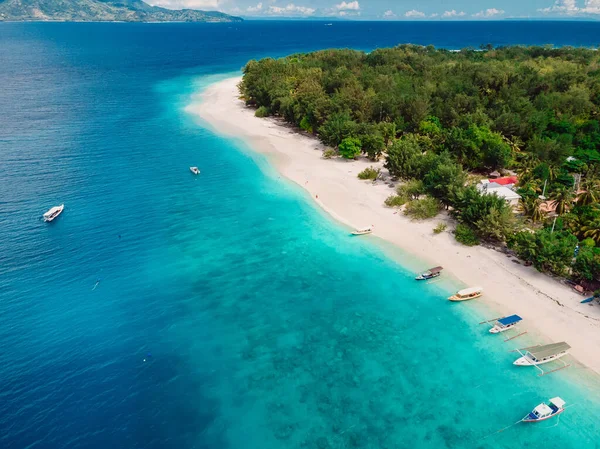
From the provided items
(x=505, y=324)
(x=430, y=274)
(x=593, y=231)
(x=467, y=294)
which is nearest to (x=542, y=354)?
(x=505, y=324)

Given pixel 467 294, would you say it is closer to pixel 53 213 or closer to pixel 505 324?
pixel 505 324

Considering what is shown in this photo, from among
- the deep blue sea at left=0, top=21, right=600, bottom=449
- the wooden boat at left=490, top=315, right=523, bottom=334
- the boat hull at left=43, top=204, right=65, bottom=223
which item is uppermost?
the boat hull at left=43, top=204, right=65, bottom=223

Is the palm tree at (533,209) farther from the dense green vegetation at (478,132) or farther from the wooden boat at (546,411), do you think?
the wooden boat at (546,411)

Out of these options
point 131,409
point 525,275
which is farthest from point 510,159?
point 131,409

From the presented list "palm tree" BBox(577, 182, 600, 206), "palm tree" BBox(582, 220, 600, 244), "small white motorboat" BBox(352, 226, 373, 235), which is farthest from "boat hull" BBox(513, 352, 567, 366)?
"palm tree" BBox(577, 182, 600, 206)

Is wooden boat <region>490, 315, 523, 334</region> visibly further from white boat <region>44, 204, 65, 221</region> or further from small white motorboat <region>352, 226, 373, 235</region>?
white boat <region>44, 204, 65, 221</region>

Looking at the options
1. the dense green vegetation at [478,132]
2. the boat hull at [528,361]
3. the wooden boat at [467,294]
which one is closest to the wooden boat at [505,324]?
the boat hull at [528,361]
